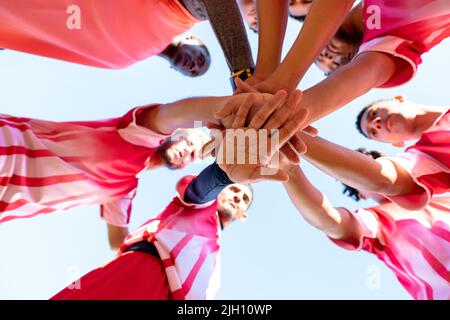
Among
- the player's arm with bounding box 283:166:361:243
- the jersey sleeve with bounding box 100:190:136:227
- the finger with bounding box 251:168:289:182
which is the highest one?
the finger with bounding box 251:168:289:182

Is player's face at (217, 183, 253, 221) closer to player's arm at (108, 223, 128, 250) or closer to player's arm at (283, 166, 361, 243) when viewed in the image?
player's arm at (108, 223, 128, 250)

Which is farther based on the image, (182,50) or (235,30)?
(182,50)

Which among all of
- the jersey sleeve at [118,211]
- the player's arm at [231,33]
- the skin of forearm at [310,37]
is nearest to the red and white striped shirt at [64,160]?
the jersey sleeve at [118,211]

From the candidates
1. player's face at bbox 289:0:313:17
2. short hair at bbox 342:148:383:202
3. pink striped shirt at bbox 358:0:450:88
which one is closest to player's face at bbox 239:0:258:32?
player's face at bbox 289:0:313:17

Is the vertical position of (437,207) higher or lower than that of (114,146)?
lower

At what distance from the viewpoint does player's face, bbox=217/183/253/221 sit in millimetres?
1472

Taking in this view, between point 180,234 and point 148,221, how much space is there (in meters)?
0.17

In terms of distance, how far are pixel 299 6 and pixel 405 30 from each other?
0.35 metres

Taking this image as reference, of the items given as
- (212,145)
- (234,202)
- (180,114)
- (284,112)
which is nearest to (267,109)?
(284,112)

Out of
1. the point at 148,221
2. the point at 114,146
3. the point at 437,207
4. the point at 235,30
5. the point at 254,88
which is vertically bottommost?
the point at 148,221

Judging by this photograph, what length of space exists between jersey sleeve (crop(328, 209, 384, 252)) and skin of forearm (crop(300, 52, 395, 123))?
423 mm

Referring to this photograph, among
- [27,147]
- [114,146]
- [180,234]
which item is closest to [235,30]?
[114,146]
